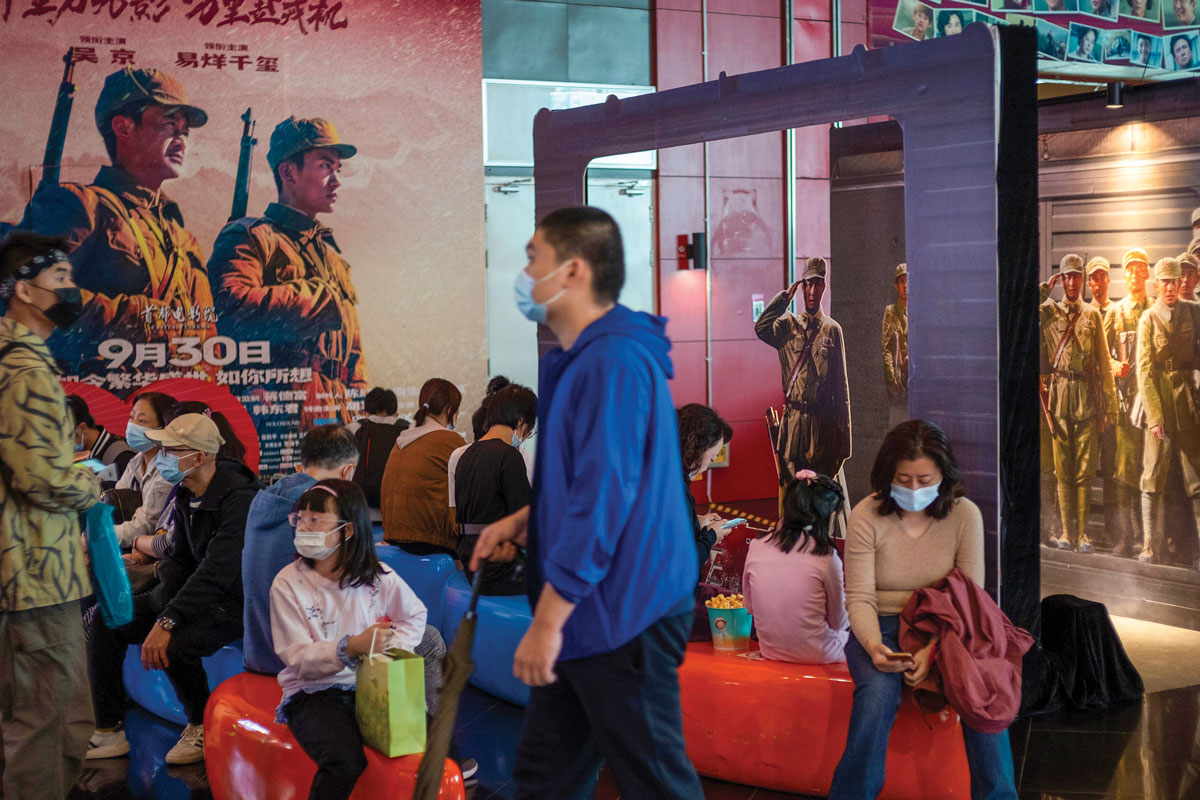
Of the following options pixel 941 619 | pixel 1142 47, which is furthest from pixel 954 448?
pixel 1142 47

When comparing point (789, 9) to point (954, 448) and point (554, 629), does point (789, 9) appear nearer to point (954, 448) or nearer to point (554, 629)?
point (954, 448)

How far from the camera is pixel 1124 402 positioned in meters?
5.71

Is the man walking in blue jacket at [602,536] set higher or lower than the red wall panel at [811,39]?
lower

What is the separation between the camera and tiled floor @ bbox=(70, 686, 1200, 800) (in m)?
3.67

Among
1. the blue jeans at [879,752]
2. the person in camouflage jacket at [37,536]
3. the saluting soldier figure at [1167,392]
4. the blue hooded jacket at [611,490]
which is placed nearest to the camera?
the blue hooded jacket at [611,490]

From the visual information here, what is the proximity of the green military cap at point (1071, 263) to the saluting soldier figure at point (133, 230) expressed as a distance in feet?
17.0

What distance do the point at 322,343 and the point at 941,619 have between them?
18.3 ft

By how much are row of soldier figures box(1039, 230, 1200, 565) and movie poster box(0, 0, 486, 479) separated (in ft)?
13.4

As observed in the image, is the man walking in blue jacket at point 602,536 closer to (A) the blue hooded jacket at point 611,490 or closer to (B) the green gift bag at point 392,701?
(A) the blue hooded jacket at point 611,490

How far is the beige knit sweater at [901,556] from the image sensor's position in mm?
3385

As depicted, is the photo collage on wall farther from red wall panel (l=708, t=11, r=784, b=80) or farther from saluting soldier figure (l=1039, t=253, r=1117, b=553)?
red wall panel (l=708, t=11, r=784, b=80)

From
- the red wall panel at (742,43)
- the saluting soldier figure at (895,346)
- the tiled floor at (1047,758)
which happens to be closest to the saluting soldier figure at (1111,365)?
the saluting soldier figure at (895,346)

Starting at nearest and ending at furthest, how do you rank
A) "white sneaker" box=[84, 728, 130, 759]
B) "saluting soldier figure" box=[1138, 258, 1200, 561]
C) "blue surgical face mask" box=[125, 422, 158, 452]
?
"white sneaker" box=[84, 728, 130, 759], "blue surgical face mask" box=[125, 422, 158, 452], "saluting soldier figure" box=[1138, 258, 1200, 561]

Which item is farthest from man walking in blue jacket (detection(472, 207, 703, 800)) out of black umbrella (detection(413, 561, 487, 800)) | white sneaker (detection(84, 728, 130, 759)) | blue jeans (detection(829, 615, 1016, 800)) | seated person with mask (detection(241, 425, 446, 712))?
white sneaker (detection(84, 728, 130, 759))
